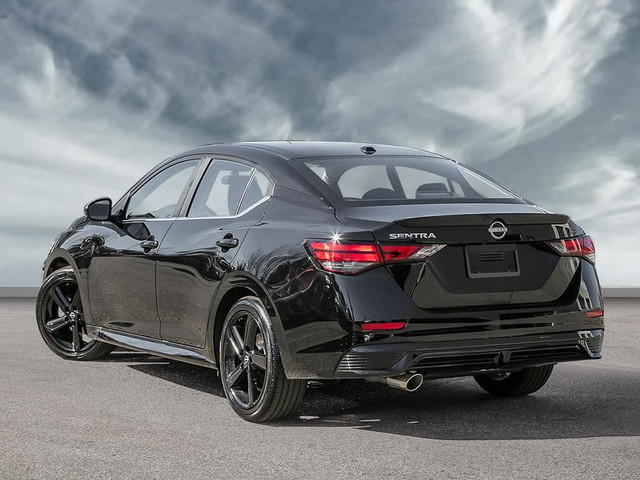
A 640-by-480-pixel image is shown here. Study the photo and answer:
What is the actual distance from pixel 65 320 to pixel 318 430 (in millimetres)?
3944

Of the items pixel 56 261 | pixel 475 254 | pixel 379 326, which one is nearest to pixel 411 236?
pixel 475 254

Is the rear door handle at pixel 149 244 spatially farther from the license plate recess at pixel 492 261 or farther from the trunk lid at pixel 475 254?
the license plate recess at pixel 492 261

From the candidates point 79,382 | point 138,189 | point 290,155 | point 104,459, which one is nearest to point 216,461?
point 104,459

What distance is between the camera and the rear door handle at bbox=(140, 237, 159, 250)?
7652mm

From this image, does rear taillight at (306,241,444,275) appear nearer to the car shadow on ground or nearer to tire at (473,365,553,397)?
the car shadow on ground

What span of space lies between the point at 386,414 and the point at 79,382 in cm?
261

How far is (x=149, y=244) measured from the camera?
7.71 metres

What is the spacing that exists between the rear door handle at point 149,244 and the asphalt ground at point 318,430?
1032 mm

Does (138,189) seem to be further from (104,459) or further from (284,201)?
(104,459)

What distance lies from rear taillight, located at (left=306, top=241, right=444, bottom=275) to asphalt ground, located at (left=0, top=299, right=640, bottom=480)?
0.96 meters

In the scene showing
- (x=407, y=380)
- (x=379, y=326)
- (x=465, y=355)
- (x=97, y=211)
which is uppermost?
(x=97, y=211)

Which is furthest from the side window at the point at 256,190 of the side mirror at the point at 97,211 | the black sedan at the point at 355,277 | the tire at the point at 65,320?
the tire at the point at 65,320

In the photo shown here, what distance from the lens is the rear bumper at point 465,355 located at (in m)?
5.80

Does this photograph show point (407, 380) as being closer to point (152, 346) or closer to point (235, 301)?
point (235, 301)
